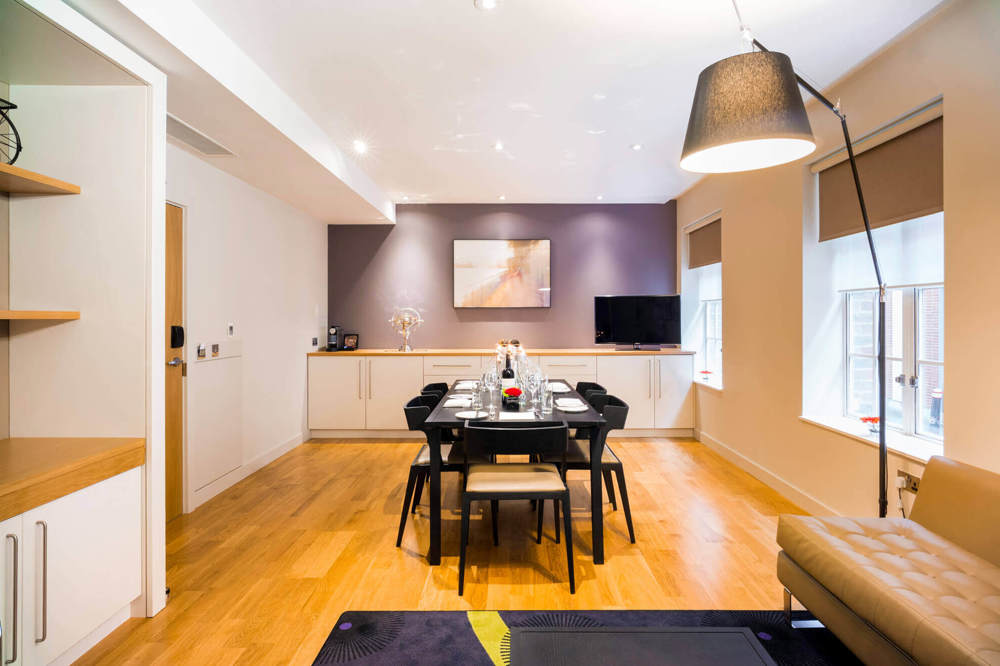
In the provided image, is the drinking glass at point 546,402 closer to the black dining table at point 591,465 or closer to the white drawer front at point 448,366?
the black dining table at point 591,465

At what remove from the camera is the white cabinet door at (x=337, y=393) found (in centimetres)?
553

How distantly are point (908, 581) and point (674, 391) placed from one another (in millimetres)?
3968

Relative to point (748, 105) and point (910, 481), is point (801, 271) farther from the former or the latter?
point (748, 105)

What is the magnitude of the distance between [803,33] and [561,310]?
383cm

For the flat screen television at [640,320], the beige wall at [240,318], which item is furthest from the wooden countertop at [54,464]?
the flat screen television at [640,320]

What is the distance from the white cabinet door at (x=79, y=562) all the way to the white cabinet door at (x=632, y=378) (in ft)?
14.4


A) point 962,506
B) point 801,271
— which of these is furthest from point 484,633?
point 801,271

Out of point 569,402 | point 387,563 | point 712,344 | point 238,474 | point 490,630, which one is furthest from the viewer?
point 712,344

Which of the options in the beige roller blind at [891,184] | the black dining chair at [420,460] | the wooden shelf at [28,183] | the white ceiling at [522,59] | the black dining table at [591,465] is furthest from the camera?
the black dining chair at [420,460]

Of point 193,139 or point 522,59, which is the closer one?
point 522,59

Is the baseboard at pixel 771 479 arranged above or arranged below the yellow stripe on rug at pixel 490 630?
above

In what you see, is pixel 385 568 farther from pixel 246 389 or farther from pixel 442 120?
pixel 442 120

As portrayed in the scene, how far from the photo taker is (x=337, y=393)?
5.54m

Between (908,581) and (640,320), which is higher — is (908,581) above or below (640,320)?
below
